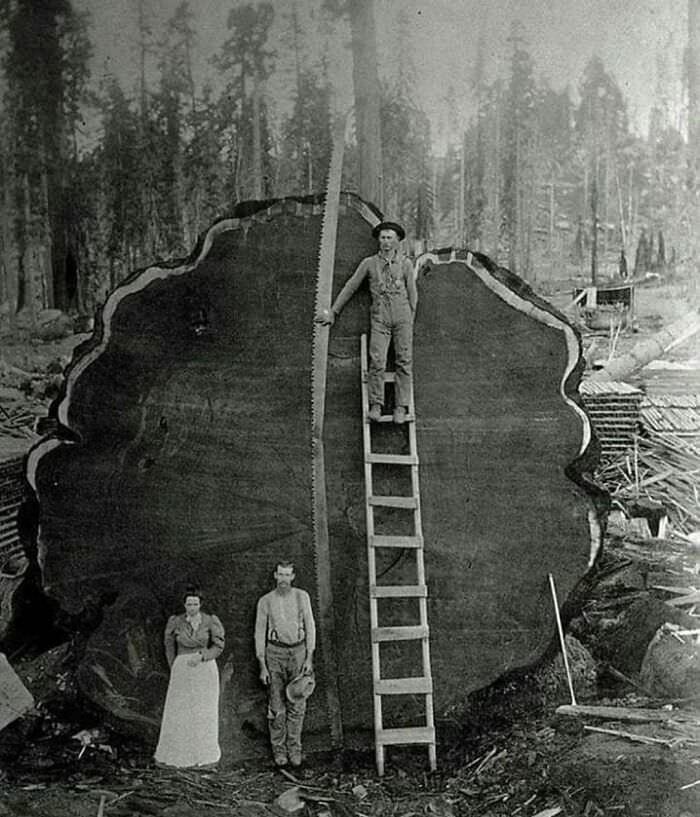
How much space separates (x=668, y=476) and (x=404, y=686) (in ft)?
6.75

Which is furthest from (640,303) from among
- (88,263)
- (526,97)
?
(88,263)

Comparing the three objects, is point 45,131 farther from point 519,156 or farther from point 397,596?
point 397,596

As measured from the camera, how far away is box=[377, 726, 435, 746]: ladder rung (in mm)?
4500

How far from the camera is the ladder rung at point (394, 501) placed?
468cm

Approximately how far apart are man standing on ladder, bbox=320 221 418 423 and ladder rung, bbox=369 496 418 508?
1.40 feet

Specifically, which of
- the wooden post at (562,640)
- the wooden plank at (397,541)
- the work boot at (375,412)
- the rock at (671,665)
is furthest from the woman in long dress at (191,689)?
the rock at (671,665)

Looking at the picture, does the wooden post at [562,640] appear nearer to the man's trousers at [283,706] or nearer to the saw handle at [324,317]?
the man's trousers at [283,706]

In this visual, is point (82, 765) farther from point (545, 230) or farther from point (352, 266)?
point (545, 230)

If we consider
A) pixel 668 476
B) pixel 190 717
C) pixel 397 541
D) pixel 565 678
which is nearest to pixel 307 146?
pixel 397 541

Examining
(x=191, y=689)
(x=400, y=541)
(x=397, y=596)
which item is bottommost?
(x=191, y=689)

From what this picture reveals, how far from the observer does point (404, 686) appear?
457 cm

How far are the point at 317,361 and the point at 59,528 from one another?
66.9 inches

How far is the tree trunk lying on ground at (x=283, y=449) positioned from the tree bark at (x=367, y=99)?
0.88 feet

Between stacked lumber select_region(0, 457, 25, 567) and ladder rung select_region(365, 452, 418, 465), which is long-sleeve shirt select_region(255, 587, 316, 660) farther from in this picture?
stacked lumber select_region(0, 457, 25, 567)
